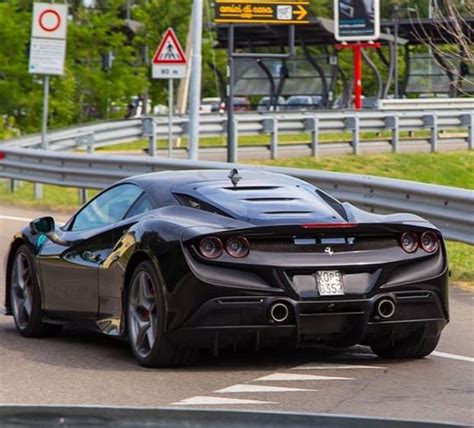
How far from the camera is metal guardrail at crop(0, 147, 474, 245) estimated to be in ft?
47.4

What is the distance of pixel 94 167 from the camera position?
2203 centimetres

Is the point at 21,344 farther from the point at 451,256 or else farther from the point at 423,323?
the point at 451,256

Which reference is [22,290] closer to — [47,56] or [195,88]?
[47,56]

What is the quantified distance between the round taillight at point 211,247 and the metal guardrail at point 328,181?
5884 millimetres

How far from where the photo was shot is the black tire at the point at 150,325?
28.8 ft

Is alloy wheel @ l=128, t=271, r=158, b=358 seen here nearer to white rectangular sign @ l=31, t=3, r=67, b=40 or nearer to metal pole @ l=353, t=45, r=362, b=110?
white rectangular sign @ l=31, t=3, r=67, b=40

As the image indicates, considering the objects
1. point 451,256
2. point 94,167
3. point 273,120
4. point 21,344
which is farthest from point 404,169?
point 21,344

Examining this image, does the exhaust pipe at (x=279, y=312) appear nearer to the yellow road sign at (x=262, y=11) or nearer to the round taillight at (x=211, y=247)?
the round taillight at (x=211, y=247)

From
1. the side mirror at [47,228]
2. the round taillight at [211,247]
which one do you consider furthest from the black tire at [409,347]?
the side mirror at [47,228]

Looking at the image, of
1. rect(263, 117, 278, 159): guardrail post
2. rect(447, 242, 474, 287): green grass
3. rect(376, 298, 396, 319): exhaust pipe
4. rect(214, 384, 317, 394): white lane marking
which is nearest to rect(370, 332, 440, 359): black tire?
rect(376, 298, 396, 319): exhaust pipe

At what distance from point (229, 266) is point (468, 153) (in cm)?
2948

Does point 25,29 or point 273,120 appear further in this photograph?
point 25,29

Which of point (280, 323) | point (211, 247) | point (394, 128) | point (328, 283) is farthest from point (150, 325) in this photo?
point (394, 128)

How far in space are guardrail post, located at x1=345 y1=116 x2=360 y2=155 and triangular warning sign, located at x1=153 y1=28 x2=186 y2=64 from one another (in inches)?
380
